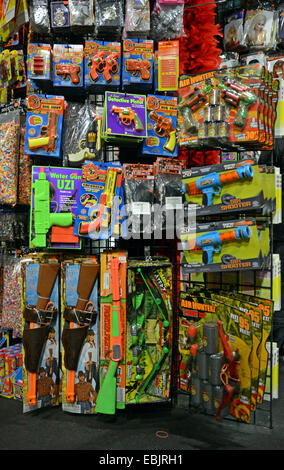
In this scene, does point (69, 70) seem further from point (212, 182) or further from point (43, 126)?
point (212, 182)

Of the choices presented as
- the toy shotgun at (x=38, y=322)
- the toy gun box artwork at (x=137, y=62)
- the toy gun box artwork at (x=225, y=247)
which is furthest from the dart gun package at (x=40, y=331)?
the toy gun box artwork at (x=137, y=62)

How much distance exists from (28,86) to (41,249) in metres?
1.02

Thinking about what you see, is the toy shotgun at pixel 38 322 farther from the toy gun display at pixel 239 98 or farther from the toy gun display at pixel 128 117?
the toy gun display at pixel 239 98

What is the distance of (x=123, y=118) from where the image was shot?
227cm

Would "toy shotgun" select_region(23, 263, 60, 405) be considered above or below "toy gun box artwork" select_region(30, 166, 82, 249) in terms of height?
below

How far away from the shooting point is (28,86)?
2.56 meters

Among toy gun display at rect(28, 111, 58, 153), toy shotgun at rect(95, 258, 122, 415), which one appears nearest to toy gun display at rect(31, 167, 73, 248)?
toy gun display at rect(28, 111, 58, 153)

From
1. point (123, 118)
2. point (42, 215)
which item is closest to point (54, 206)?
point (42, 215)

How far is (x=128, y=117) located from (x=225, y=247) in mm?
898

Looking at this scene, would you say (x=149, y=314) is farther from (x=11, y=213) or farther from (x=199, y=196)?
(x=11, y=213)

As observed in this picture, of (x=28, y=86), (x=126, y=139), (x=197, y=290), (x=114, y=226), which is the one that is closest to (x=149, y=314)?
(x=197, y=290)

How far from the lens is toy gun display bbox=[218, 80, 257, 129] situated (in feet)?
6.38

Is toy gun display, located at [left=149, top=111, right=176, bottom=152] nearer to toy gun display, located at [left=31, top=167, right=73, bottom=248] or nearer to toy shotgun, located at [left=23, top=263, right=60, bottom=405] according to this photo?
toy gun display, located at [left=31, top=167, right=73, bottom=248]

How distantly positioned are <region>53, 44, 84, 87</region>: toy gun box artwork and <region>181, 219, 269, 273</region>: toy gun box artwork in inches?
44.3
